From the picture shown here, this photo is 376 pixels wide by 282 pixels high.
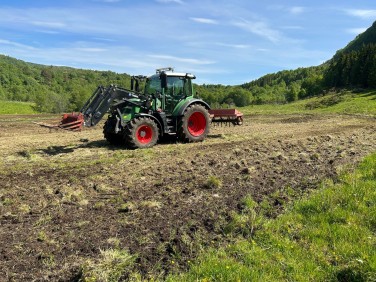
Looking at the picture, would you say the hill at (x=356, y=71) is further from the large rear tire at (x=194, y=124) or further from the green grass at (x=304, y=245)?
the green grass at (x=304, y=245)

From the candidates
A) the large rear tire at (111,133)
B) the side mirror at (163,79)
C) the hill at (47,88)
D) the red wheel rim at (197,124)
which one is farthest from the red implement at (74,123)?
the hill at (47,88)

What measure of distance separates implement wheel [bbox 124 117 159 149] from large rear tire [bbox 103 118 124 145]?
70cm

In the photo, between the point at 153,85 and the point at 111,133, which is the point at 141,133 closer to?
the point at 111,133

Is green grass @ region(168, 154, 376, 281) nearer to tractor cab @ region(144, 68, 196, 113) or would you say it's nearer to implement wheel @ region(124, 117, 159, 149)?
implement wheel @ region(124, 117, 159, 149)

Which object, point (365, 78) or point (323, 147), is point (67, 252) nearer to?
point (323, 147)

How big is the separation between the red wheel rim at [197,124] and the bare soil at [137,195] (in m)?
1.70

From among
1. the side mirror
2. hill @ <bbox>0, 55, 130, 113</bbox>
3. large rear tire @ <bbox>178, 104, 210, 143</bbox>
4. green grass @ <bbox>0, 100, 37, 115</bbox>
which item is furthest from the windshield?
green grass @ <bbox>0, 100, 37, 115</bbox>

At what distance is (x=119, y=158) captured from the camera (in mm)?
10281

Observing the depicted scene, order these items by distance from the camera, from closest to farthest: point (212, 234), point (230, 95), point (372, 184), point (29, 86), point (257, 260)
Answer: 1. point (257, 260)
2. point (212, 234)
3. point (372, 184)
4. point (230, 95)
5. point (29, 86)

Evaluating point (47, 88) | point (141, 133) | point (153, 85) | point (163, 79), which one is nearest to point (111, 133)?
point (141, 133)

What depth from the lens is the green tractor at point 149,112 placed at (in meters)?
11.9

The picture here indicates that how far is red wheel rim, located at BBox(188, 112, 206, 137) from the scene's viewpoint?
1384 centimetres

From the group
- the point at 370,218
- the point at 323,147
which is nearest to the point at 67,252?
the point at 370,218

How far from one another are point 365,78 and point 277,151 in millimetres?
71526
